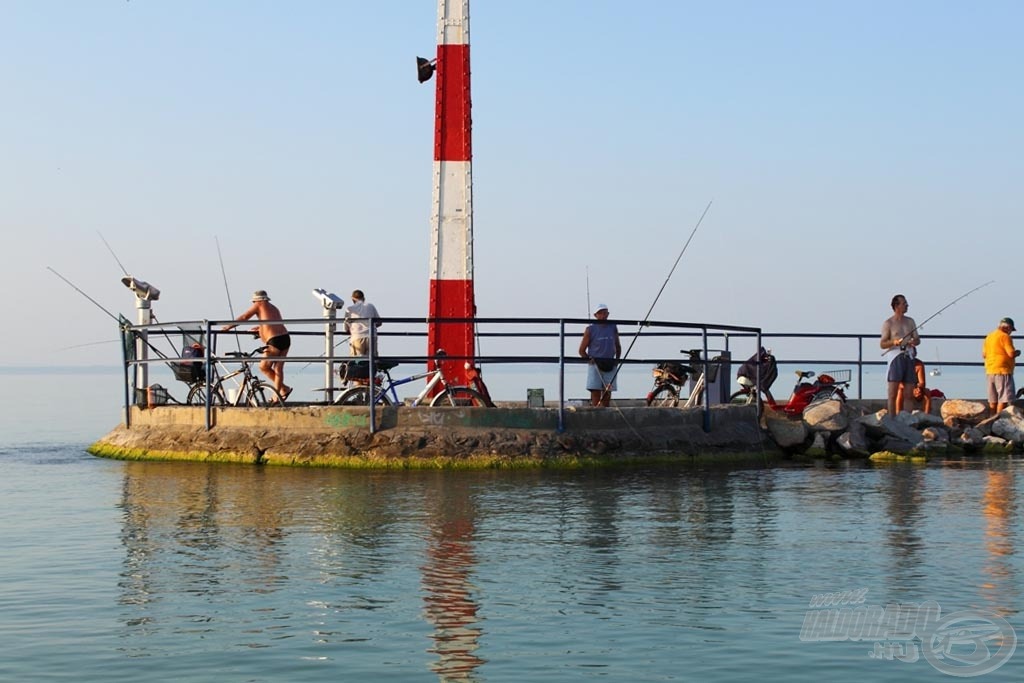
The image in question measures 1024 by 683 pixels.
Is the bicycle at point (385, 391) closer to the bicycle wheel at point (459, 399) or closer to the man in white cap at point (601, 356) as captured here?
the bicycle wheel at point (459, 399)

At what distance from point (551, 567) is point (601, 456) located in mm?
6980

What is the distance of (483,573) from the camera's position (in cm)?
880

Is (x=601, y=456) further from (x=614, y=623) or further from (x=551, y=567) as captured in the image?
(x=614, y=623)

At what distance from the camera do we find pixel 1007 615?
7383 mm

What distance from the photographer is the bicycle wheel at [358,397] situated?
16528 millimetres

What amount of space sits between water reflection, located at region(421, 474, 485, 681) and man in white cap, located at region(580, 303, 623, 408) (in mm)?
4773

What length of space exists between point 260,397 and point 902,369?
28.2 feet

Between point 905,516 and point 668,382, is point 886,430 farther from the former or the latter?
point 905,516

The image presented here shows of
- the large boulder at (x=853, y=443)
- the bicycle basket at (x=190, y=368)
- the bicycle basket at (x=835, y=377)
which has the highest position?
the bicycle basket at (x=190, y=368)

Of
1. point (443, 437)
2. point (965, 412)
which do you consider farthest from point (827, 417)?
point (443, 437)

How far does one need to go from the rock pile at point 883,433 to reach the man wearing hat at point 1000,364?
0.40 m

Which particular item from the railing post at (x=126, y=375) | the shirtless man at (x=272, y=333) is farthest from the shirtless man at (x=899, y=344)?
the railing post at (x=126, y=375)

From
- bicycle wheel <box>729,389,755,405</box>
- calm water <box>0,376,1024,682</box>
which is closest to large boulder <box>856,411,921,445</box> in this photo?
bicycle wheel <box>729,389,755,405</box>

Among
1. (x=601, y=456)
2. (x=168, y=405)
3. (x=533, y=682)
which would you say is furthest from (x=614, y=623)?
(x=168, y=405)
